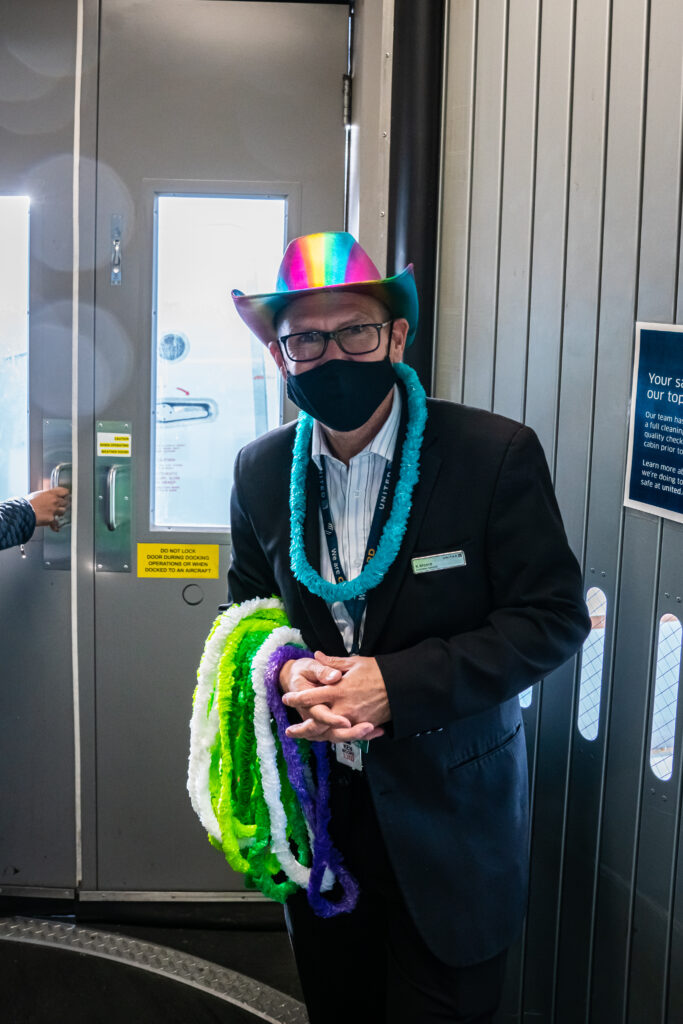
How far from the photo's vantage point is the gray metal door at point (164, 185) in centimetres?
290

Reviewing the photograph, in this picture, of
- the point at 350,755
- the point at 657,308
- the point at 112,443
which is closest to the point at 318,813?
the point at 350,755

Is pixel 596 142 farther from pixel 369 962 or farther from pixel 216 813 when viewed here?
pixel 369 962

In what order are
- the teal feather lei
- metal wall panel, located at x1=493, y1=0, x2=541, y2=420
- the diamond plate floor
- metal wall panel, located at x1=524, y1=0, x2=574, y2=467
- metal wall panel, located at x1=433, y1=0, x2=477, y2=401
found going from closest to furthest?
the teal feather lei → metal wall panel, located at x1=524, y1=0, x2=574, y2=467 → metal wall panel, located at x1=493, y1=0, x2=541, y2=420 → metal wall panel, located at x1=433, y1=0, x2=477, y2=401 → the diamond plate floor

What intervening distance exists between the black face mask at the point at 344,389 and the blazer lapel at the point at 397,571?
0.16 m

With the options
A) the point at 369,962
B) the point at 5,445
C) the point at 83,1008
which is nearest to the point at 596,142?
the point at 369,962

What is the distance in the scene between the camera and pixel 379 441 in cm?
174

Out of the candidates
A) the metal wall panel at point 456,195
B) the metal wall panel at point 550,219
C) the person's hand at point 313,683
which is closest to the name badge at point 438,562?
the person's hand at point 313,683

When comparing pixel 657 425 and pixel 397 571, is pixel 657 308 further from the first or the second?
pixel 397 571

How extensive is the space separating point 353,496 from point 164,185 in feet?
5.36

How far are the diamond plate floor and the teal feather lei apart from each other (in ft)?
5.01

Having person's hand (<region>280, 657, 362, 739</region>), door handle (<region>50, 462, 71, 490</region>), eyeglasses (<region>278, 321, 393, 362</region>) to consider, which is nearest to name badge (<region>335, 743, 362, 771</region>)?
person's hand (<region>280, 657, 362, 739</region>)

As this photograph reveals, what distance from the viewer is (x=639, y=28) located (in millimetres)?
1589

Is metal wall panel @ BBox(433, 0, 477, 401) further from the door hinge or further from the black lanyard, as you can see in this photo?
Answer: the black lanyard

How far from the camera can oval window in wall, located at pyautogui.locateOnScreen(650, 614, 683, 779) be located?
155 centimetres
